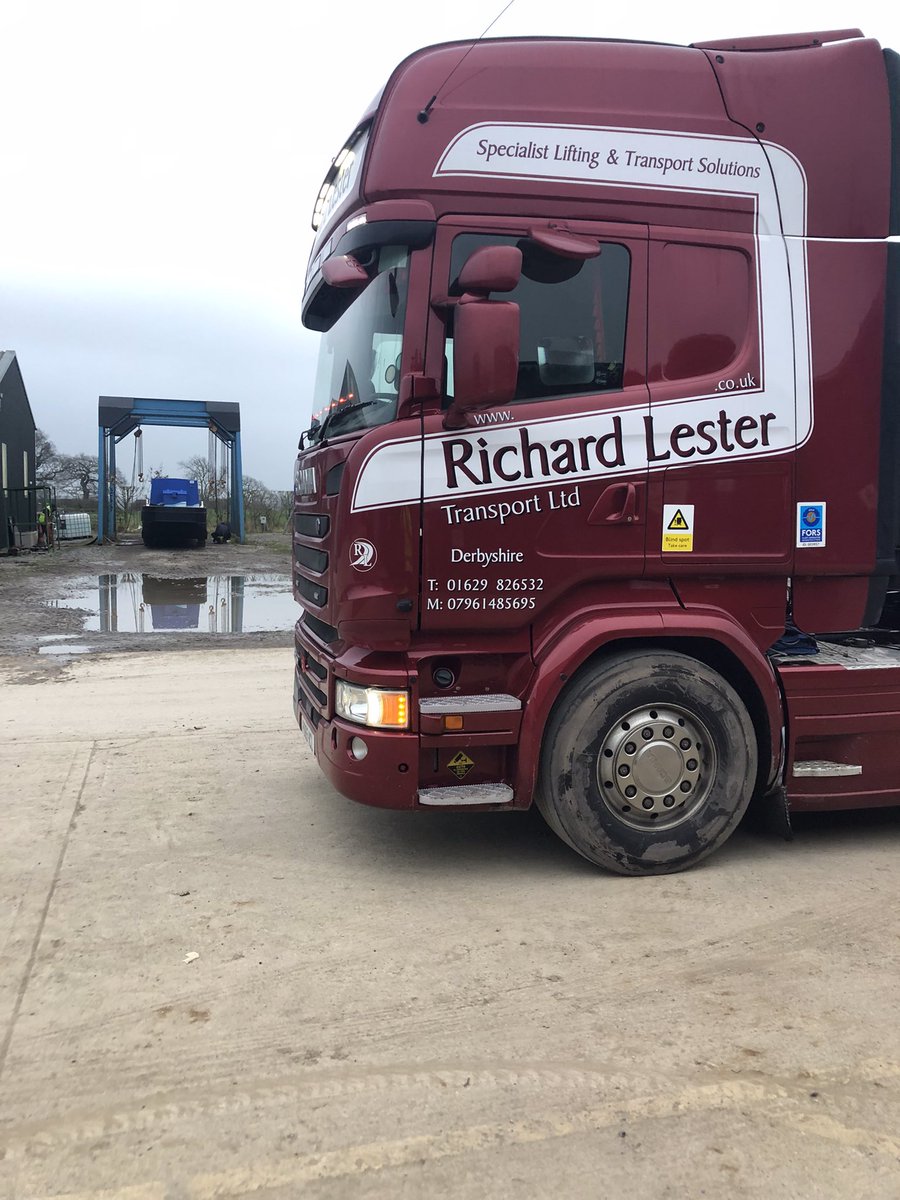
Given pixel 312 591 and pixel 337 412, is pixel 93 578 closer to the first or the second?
pixel 312 591

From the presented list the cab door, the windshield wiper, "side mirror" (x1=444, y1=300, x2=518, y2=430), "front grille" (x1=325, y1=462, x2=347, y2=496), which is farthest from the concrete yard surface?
"side mirror" (x1=444, y1=300, x2=518, y2=430)

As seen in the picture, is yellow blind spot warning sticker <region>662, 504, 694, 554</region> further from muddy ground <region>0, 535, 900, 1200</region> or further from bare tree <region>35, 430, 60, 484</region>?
bare tree <region>35, 430, 60, 484</region>

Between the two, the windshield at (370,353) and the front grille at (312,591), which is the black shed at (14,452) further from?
the windshield at (370,353)

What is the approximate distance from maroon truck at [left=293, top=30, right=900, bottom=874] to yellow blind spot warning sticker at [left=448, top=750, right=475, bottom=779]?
11mm

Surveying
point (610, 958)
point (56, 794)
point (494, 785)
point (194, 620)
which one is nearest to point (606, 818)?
point (494, 785)

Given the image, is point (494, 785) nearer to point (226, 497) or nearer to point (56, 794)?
point (56, 794)

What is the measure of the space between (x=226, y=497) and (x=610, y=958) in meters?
32.6

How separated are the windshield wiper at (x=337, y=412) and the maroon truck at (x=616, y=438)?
2 centimetres

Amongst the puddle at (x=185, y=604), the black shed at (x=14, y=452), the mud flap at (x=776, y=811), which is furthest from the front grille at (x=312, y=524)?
the black shed at (x=14, y=452)

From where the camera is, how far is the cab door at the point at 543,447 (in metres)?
3.88

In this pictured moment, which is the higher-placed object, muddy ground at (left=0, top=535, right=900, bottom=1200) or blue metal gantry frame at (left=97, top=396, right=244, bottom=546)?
blue metal gantry frame at (left=97, top=396, right=244, bottom=546)

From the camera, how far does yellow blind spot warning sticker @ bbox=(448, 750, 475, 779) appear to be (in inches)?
158

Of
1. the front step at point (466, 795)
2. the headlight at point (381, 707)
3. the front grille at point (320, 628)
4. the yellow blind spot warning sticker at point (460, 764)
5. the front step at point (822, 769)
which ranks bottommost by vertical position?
the front step at point (466, 795)

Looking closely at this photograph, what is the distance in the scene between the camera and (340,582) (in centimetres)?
394
